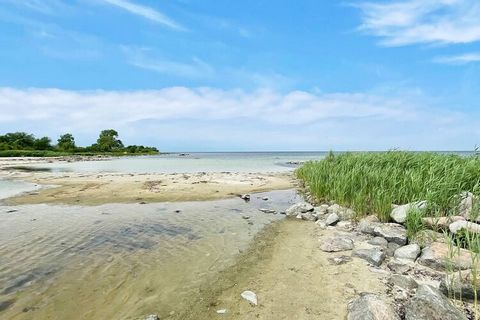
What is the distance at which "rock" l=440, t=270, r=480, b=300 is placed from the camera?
4.65 m

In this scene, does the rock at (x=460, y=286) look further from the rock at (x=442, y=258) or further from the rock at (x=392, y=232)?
the rock at (x=392, y=232)

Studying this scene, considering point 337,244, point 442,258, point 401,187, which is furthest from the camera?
point 401,187

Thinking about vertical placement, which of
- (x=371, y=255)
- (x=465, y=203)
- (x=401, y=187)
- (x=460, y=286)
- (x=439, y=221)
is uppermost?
(x=401, y=187)

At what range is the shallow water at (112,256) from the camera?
5066 millimetres

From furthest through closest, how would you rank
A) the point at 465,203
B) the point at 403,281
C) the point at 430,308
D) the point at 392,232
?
the point at 465,203 → the point at 392,232 → the point at 403,281 → the point at 430,308

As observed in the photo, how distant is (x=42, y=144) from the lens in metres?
89.8

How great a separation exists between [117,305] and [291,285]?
9.30 feet

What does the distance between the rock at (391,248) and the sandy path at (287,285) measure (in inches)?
32.1

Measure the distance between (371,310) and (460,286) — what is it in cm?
161

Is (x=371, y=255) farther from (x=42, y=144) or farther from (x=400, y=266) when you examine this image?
(x=42, y=144)

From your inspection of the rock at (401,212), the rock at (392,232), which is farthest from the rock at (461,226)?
the rock at (401,212)

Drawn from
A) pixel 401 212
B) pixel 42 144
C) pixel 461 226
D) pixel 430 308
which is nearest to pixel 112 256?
pixel 430 308

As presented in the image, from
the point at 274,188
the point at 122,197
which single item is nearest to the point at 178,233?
the point at 122,197

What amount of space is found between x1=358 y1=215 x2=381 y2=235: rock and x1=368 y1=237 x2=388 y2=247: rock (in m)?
0.75
